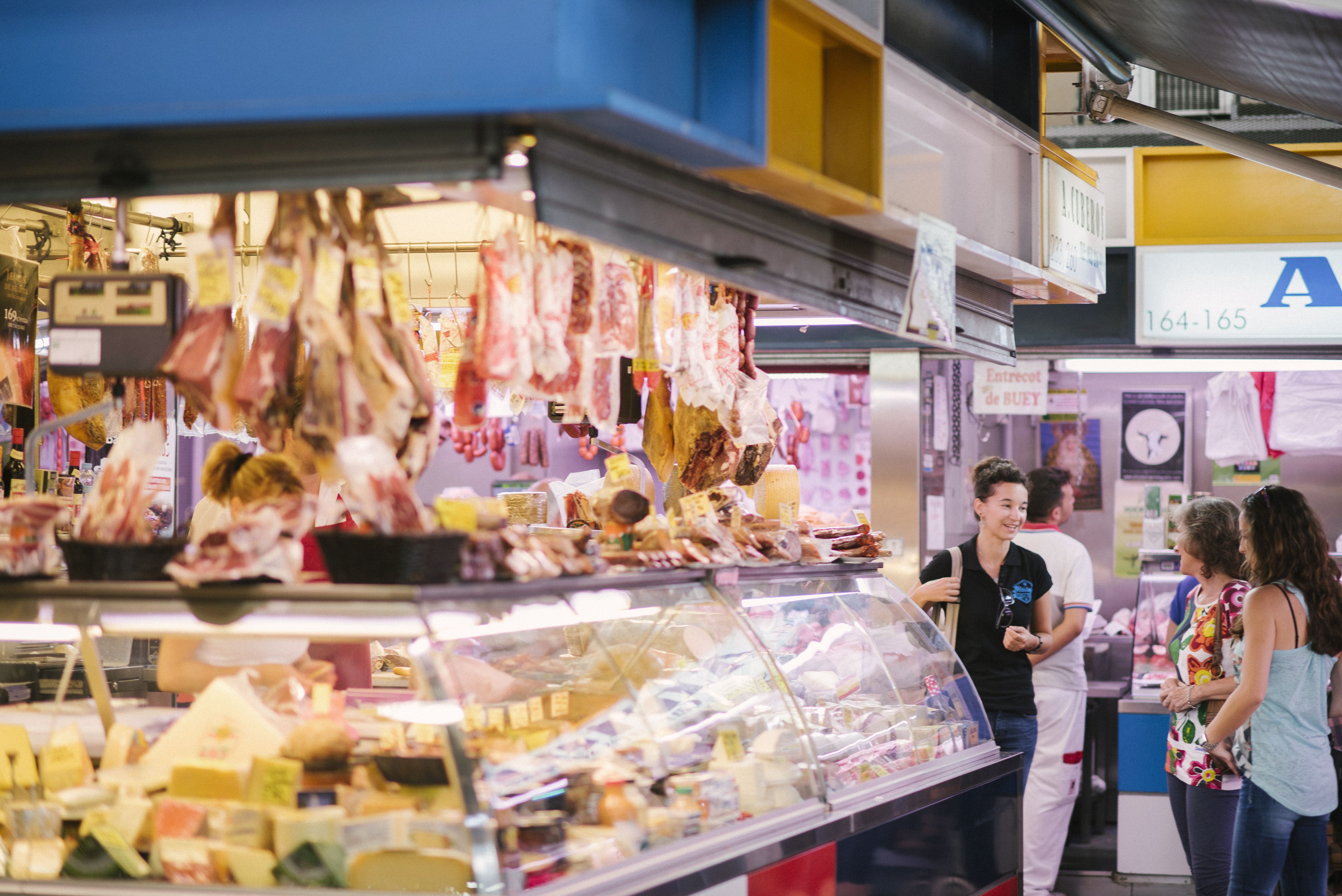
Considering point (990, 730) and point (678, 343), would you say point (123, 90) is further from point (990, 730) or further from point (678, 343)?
point (990, 730)

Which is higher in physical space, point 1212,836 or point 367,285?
point 367,285

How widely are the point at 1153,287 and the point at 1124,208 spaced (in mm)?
461

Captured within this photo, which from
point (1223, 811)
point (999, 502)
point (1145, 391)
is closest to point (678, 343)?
point (999, 502)

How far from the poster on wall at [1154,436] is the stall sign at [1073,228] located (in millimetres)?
3829

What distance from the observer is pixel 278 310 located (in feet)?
9.32

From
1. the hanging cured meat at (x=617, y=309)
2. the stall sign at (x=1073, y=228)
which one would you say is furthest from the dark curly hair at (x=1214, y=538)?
the hanging cured meat at (x=617, y=309)

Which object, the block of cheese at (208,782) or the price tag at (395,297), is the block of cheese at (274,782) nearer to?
the block of cheese at (208,782)

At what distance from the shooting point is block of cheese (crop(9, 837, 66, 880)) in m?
2.71

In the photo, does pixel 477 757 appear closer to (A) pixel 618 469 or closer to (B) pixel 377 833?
(B) pixel 377 833

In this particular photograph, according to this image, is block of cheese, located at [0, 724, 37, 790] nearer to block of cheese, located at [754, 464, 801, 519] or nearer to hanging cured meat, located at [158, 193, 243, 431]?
hanging cured meat, located at [158, 193, 243, 431]

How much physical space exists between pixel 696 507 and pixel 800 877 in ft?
3.99

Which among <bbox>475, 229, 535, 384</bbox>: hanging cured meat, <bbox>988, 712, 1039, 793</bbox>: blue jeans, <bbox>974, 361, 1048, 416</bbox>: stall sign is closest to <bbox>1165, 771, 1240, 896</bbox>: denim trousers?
<bbox>988, 712, 1039, 793</bbox>: blue jeans

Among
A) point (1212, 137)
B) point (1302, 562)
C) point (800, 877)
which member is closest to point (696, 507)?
point (800, 877)

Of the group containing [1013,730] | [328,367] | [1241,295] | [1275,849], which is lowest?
[1275,849]
